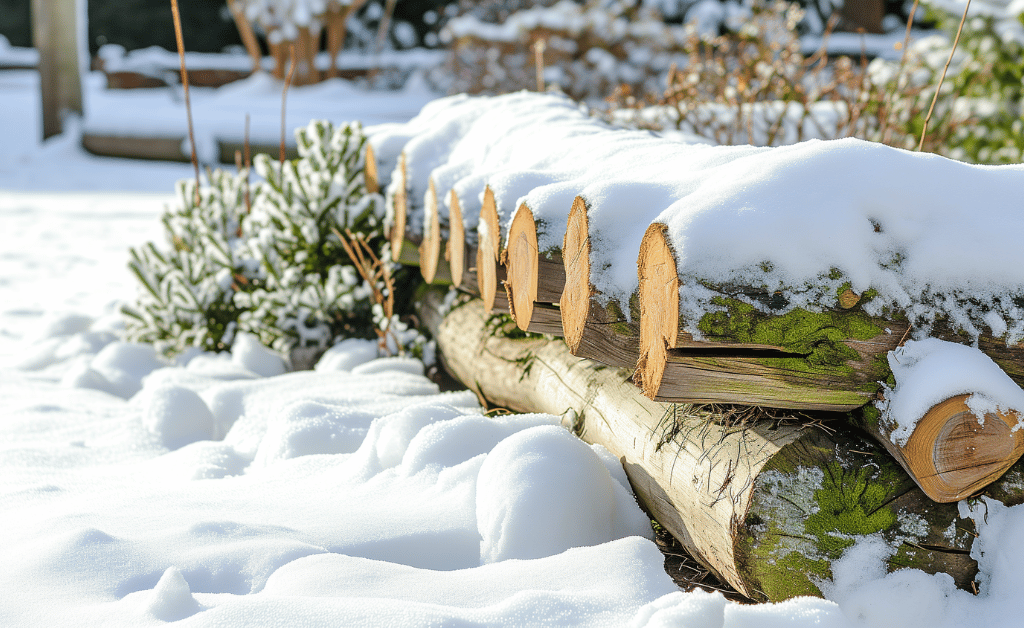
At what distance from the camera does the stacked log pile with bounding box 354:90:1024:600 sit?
1.37 metres

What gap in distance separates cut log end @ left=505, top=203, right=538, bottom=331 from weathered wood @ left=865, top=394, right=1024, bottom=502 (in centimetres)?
84

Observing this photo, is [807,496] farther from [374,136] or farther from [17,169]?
[17,169]

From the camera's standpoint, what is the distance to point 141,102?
41.9 ft

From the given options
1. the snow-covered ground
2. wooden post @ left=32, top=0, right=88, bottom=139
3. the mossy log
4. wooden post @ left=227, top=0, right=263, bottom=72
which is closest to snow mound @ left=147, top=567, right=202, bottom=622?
the snow-covered ground

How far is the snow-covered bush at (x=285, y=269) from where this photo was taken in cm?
342

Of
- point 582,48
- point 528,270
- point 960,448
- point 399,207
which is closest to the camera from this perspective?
point 960,448

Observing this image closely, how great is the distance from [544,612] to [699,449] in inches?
19.0

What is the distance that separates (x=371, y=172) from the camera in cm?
343

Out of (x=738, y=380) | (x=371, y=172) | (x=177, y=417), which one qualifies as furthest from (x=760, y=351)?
(x=371, y=172)

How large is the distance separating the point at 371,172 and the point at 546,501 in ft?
6.87

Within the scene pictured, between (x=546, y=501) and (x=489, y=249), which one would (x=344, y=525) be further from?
(x=489, y=249)

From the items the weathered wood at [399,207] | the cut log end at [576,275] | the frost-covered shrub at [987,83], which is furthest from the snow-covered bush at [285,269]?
the frost-covered shrub at [987,83]

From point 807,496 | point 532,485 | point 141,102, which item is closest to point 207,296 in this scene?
point 532,485

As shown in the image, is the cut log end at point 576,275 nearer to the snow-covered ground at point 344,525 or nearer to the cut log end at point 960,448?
the snow-covered ground at point 344,525
